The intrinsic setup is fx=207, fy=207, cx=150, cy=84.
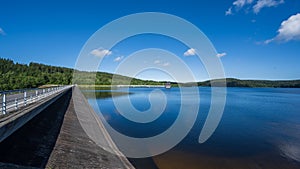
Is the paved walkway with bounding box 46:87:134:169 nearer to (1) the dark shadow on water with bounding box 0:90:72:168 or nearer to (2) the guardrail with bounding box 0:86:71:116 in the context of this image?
(1) the dark shadow on water with bounding box 0:90:72:168

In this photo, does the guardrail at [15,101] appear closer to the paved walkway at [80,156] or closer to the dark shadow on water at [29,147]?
the dark shadow on water at [29,147]

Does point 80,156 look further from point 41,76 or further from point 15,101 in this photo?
point 41,76

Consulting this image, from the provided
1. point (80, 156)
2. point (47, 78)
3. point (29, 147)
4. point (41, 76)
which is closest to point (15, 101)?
point (29, 147)

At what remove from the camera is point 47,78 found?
300ft

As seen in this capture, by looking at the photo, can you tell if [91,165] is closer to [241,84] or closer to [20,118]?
[20,118]

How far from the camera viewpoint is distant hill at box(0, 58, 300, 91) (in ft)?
190

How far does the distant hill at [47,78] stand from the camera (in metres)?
57.9

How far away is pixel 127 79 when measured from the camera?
138250mm

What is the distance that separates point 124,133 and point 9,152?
11413mm

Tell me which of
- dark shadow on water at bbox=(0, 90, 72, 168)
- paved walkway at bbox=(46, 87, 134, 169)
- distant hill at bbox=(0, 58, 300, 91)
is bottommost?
paved walkway at bbox=(46, 87, 134, 169)

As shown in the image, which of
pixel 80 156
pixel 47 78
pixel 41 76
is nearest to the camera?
pixel 80 156

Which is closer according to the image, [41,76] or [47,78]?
[41,76]

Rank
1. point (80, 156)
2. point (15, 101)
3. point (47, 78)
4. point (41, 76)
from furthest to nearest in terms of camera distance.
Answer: point (47, 78), point (41, 76), point (15, 101), point (80, 156)

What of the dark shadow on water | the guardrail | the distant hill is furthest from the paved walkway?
the distant hill
